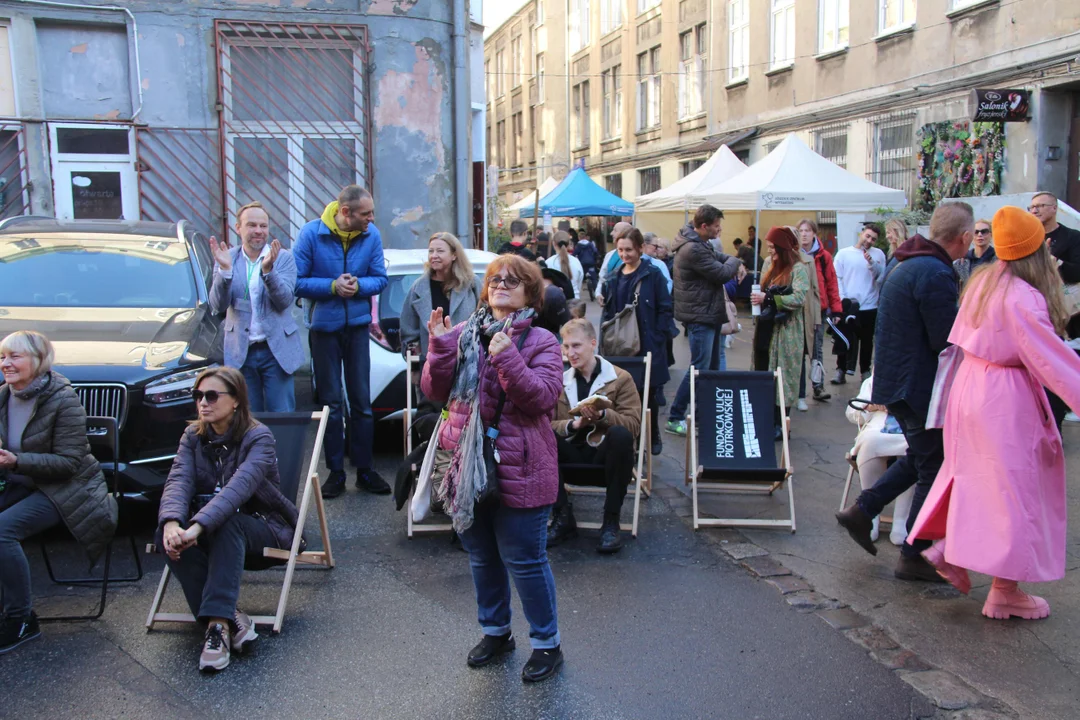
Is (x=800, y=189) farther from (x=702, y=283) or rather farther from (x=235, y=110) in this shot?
(x=235, y=110)

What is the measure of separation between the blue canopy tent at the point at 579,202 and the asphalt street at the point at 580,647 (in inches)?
651

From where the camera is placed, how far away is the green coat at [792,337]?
7590 millimetres

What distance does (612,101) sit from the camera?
34031mm

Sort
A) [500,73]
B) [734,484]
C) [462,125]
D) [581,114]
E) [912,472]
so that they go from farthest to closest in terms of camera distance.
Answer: [500,73] → [581,114] → [462,125] → [734,484] → [912,472]

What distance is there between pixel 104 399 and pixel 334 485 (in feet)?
5.25

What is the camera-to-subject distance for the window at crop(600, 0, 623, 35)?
3288 cm

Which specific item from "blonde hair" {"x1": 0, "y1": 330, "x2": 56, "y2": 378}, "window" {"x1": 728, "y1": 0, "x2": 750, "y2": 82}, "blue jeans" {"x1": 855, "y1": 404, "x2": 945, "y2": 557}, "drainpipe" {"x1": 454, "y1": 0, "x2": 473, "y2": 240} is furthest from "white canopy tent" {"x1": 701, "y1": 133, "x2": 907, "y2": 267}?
"blonde hair" {"x1": 0, "y1": 330, "x2": 56, "y2": 378}

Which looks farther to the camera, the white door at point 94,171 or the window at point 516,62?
the window at point 516,62

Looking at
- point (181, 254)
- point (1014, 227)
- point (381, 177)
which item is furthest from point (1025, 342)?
point (381, 177)

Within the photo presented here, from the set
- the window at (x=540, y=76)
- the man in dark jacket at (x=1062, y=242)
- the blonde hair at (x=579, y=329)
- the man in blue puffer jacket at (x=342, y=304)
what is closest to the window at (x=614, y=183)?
the window at (x=540, y=76)

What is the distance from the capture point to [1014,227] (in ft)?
13.2

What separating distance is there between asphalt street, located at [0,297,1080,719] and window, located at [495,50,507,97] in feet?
145

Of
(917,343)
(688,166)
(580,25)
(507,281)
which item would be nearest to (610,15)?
(580,25)

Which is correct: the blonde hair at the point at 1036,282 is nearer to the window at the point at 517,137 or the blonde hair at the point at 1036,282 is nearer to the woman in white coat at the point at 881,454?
the woman in white coat at the point at 881,454
